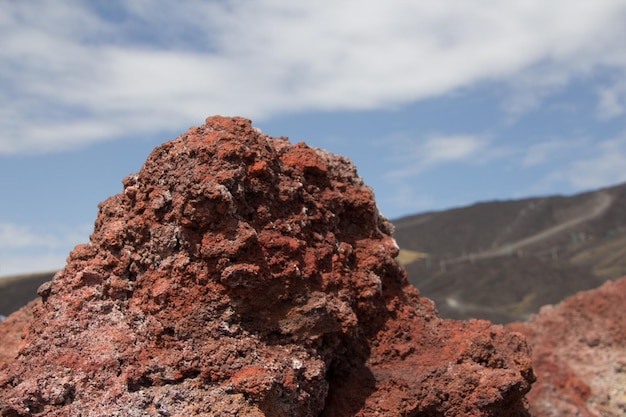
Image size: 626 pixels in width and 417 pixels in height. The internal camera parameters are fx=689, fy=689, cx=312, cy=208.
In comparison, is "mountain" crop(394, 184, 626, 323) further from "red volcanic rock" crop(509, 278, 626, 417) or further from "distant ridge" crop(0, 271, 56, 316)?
"distant ridge" crop(0, 271, 56, 316)

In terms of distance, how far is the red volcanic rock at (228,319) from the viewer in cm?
357

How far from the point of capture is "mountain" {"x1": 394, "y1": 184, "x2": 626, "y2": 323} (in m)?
34.2

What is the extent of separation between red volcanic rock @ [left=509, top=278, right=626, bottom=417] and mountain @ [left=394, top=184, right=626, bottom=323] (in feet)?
62.8

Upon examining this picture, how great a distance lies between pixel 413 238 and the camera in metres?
66.3

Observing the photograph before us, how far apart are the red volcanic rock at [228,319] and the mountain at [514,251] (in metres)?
24.5

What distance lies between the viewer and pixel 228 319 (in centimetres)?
371

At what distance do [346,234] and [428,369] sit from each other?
1088mm

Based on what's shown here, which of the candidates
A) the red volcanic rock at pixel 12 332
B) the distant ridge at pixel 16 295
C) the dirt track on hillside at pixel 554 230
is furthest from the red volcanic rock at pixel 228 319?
the dirt track on hillside at pixel 554 230

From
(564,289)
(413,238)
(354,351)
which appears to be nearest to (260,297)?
(354,351)

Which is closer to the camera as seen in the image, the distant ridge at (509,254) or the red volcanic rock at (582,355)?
the red volcanic rock at (582,355)

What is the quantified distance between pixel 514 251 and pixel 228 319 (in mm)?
56575

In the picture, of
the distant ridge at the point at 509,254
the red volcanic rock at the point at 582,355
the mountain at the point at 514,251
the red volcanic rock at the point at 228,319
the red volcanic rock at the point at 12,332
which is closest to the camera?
the red volcanic rock at the point at 228,319

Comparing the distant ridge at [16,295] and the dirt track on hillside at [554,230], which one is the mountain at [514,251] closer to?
the dirt track on hillside at [554,230]

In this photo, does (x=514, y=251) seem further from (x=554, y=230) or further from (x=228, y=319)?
(x=228, y=319)
